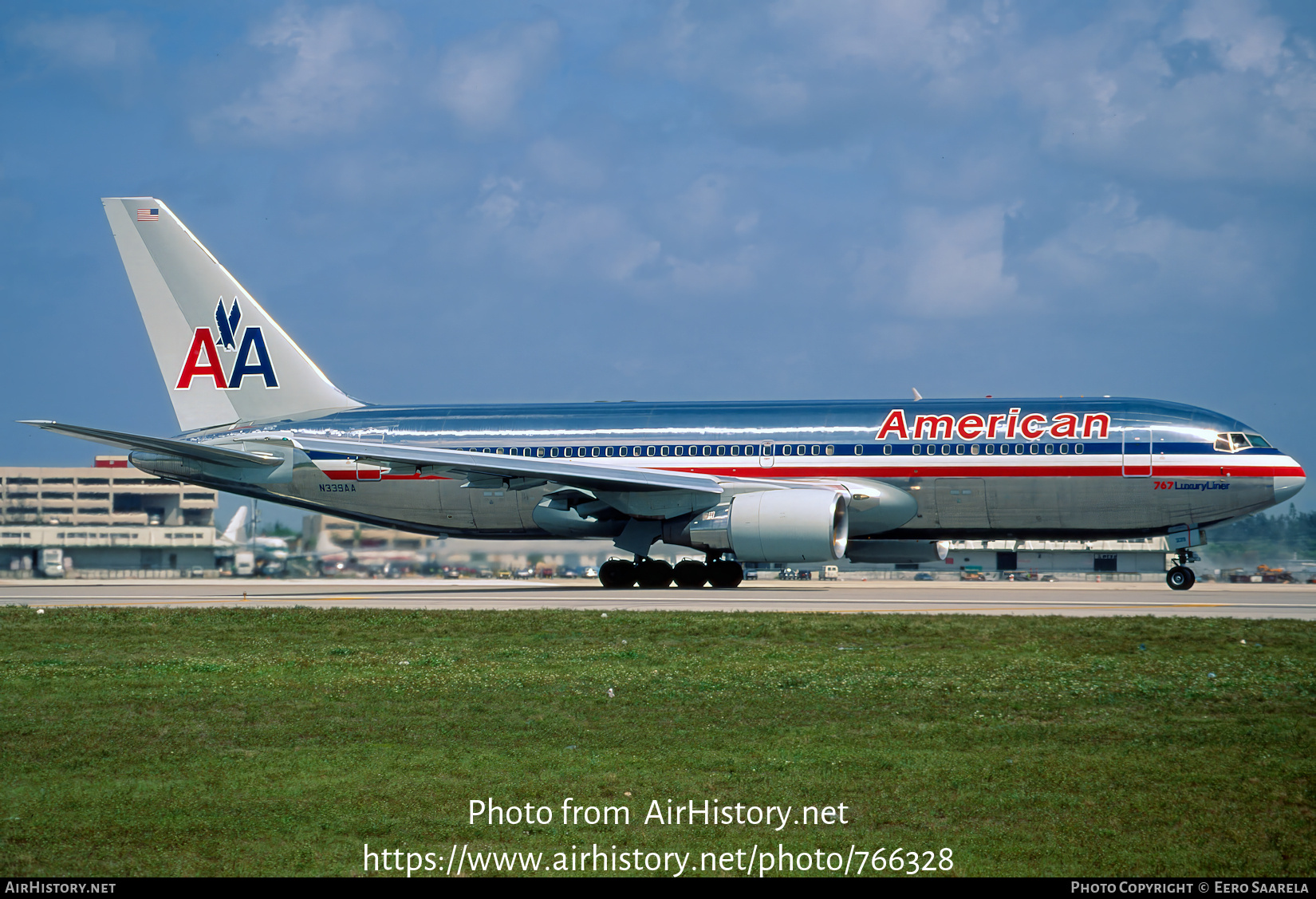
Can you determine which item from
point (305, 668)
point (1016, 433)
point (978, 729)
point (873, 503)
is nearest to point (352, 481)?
point (873, 503)

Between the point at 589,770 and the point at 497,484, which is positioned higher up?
the point at 497,484

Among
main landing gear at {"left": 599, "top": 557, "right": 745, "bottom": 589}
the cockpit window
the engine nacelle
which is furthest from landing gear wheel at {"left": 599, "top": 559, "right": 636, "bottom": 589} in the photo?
the cockpit window

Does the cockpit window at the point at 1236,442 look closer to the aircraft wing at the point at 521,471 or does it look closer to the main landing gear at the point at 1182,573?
the main landing gear at the point at 1182,573

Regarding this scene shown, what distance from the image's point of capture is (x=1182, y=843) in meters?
6.21

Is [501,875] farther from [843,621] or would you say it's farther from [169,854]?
[843,621]

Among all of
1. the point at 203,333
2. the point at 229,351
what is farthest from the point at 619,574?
the point at 203,333

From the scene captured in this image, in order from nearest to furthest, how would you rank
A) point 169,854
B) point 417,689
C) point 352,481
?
point 169,854 → point 417,689 → point 352,481

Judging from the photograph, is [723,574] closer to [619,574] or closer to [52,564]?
[619,574]

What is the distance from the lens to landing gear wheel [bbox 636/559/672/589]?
3022cm

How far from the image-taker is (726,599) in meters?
24.6

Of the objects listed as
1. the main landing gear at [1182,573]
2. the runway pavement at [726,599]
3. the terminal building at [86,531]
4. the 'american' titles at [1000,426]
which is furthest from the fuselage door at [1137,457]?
the terminal building at [86,531]

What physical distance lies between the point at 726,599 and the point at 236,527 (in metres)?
31.6

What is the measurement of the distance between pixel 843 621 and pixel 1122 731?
28.3ft

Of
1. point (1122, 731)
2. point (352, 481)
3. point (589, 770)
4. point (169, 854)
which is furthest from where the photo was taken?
point (352, 481)
